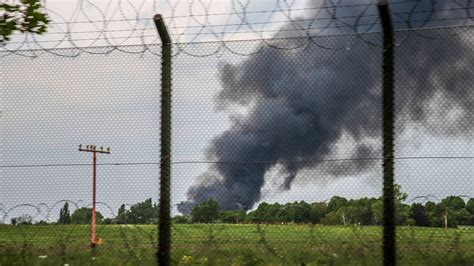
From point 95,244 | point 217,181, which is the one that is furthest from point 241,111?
point 95,244

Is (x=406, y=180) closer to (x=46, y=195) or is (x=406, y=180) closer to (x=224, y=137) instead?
(x=224, y=137)

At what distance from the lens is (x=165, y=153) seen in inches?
289

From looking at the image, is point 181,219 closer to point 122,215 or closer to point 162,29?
point 122,215

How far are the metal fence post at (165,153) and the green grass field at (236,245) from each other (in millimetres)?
206

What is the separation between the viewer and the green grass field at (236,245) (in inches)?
276

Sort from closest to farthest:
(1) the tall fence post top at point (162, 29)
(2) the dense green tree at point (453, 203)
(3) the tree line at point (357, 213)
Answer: (2) the dense green tree at point (453, 203) → (3) the tree line at point (357, 213) → (1) the tall fence post top at point (162, 29)

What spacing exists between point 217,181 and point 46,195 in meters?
1.96

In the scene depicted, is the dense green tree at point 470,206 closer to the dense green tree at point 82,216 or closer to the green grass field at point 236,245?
the green grass field at point 236,245

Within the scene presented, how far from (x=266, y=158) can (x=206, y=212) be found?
80 cm

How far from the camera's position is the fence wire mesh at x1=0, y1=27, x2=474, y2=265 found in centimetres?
700

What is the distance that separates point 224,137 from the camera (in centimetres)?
737

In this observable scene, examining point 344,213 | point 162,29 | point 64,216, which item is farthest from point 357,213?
point 64,216

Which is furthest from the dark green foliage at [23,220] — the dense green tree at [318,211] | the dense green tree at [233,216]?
the dense green tree at [318,211]

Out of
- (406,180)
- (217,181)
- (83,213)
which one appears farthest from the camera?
(83,213)
